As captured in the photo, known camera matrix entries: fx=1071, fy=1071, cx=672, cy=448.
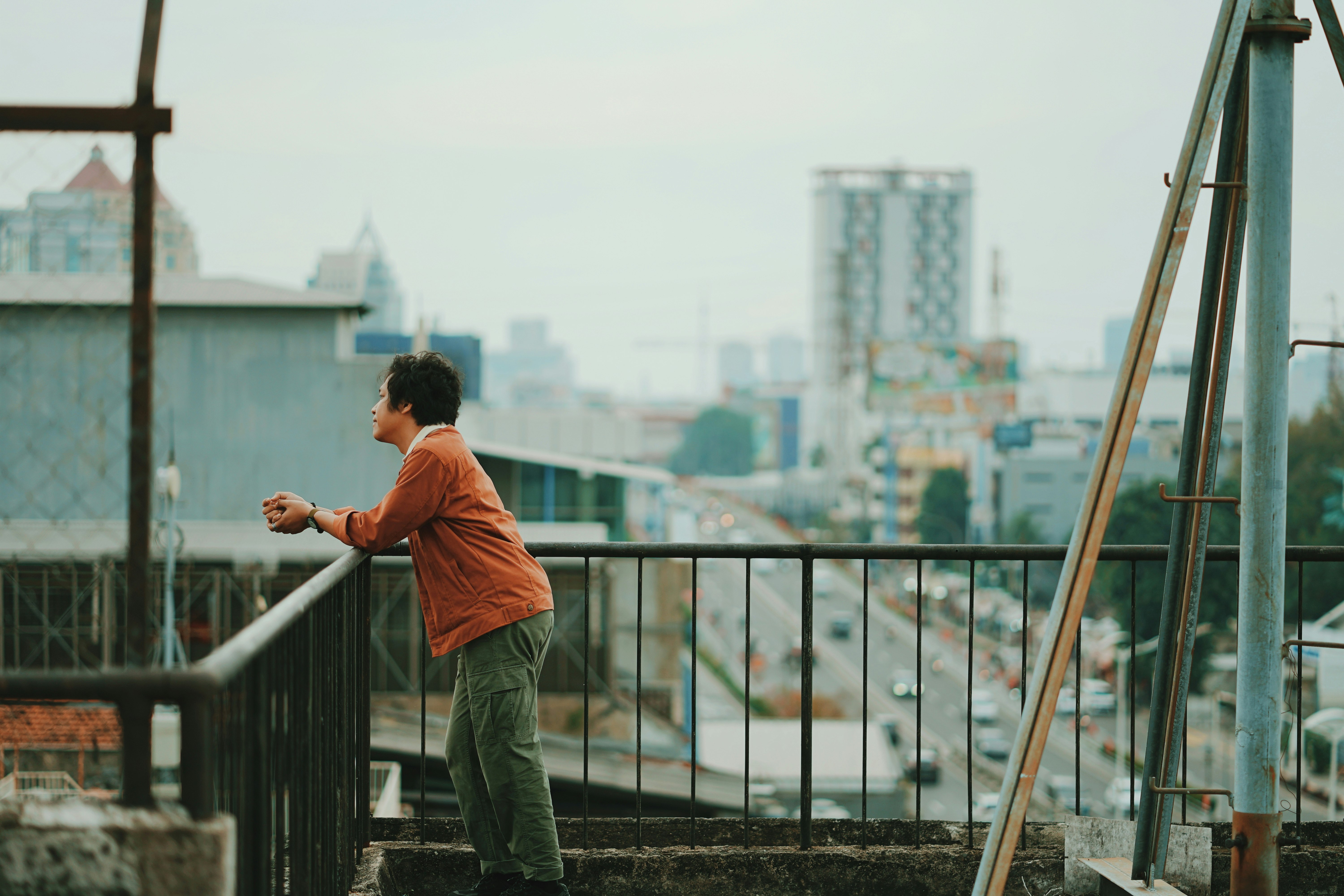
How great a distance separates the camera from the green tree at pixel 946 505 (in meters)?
75.4

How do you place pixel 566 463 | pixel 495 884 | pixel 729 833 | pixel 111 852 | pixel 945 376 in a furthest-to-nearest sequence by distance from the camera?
pixel 945 376
pixel 566 463
pixel 729 833
pixel 495 884
pixel 111 852

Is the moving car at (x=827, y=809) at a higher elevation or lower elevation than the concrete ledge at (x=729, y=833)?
lower

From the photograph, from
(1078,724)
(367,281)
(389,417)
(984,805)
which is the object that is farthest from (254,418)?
(367,281)

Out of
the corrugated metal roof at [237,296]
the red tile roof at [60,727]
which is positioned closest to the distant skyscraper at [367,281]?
Answer: the corrugated metal roof at [237,296]

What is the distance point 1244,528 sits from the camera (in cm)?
314

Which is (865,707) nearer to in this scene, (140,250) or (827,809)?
(140,250)

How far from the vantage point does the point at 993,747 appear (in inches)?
1500

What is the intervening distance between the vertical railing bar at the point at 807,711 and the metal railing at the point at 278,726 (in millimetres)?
1526

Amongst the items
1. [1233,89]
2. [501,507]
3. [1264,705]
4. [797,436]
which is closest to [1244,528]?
[1264,705]

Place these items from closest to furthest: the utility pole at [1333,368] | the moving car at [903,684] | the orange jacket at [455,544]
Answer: the orange jacket at [455,544]
the moving car at [903,684]
the utility pole at [1333,368]

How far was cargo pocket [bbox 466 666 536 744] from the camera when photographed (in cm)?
331

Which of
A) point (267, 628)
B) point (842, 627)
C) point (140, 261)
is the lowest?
point (842, 627)

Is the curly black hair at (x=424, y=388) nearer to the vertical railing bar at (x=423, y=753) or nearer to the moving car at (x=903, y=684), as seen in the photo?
the vertical railing bar at (x=423, y=753)

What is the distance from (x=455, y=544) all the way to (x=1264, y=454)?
2.43 meters
